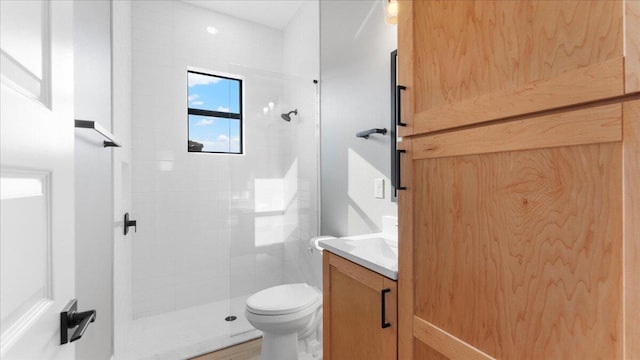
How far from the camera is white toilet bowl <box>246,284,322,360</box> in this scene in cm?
169

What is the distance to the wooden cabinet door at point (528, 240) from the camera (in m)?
0.50

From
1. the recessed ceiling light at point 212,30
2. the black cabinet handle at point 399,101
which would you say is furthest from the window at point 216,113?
the black cabinet handle at point 399,101

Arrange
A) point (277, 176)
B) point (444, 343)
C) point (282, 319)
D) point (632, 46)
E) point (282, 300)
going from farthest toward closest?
point (277, 176)
point (282, 300)
point (282, 319)
point (444, 343)
point (632, 46)

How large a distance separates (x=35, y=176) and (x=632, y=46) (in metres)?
1.03

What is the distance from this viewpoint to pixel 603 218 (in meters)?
0.51

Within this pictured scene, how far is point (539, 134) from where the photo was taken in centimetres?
60

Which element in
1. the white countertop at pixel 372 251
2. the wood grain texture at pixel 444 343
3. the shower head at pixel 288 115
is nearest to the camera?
the wood grain texture at pixel 444 343

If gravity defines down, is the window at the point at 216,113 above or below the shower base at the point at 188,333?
above

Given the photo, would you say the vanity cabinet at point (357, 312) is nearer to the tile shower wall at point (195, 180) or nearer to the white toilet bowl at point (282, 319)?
the white toilet bowl at point (282, 319)

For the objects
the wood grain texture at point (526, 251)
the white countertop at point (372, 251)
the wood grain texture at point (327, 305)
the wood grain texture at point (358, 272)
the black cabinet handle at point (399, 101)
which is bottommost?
the wood grain texture at point (327, 305)

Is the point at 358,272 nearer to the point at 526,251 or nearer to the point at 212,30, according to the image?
the point at 526,251

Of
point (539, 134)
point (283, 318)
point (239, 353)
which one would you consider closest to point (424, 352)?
point (539, 134)

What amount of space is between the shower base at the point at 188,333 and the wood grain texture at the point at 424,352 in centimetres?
170

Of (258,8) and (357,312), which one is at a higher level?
(258,8)
